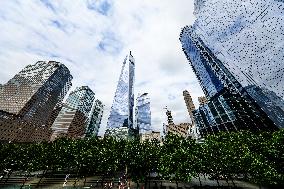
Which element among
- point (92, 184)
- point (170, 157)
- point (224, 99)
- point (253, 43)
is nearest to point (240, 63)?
point (253, 43)

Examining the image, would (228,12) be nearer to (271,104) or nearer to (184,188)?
(271,104)

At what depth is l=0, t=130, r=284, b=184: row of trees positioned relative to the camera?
155ft

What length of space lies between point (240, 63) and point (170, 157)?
271ft

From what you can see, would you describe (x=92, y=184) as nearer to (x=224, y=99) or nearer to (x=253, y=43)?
(x=253, y=43)

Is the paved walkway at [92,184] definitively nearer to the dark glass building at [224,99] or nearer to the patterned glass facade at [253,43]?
the patterned glass facade at [253,43]

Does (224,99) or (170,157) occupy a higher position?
(224,99)

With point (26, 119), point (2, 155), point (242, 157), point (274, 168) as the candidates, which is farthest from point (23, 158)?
point (26, 119)

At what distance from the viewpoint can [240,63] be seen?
116 metres

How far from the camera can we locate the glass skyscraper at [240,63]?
98.4 meters

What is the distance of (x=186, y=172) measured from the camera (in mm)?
47688

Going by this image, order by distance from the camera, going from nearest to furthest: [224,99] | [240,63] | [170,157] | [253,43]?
[170,157] < [253,43] < [240,63] < [224,99]

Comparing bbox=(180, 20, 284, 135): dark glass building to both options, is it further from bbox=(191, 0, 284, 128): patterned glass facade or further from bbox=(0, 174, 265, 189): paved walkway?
bbox=(0, 174, 265, 189): paved walkway

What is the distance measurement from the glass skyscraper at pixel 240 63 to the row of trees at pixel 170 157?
47.8m

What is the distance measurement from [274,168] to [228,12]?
9963cm
